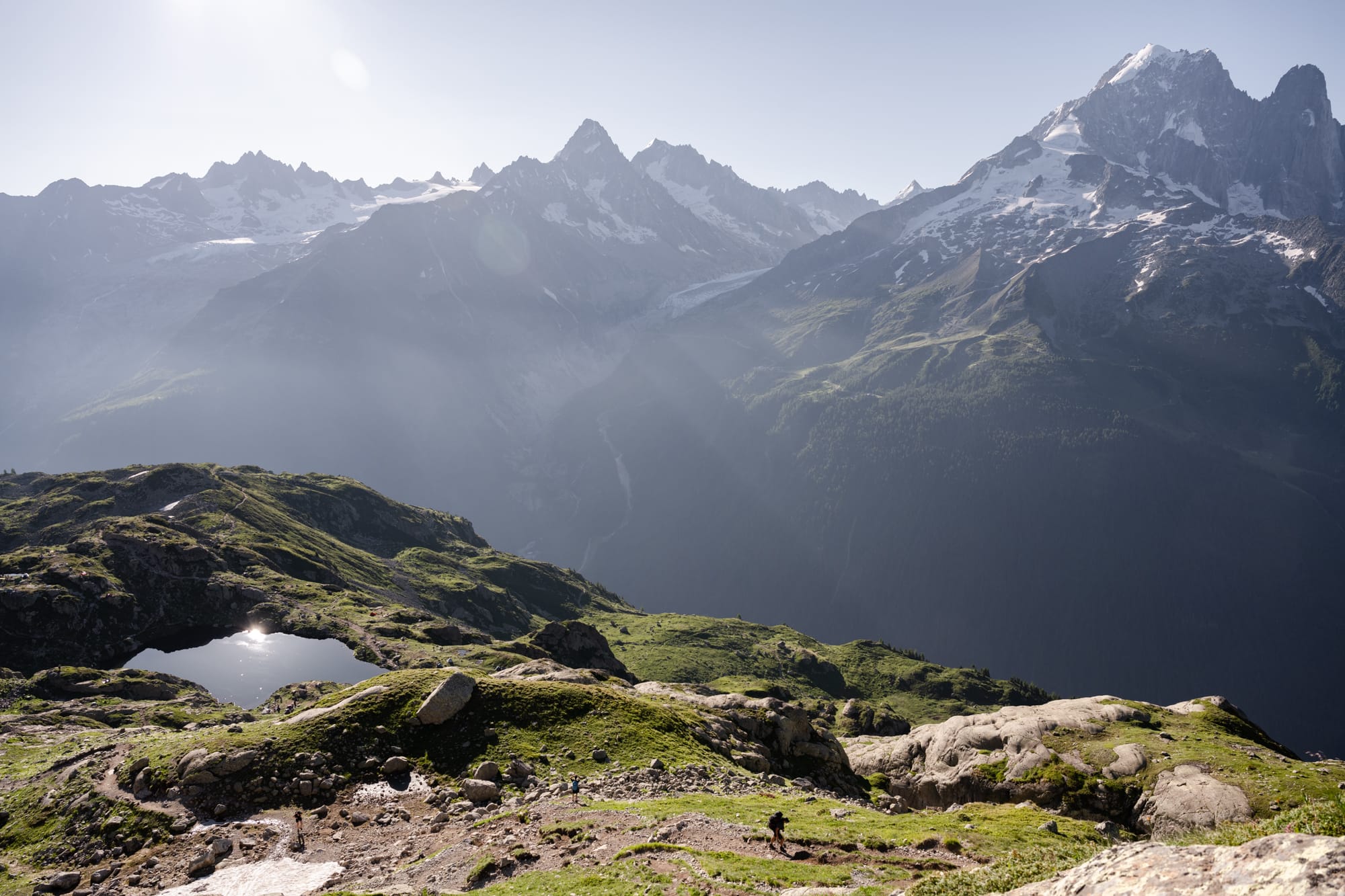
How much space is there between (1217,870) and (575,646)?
12327 cm

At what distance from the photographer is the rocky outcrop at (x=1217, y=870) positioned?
12805 mm

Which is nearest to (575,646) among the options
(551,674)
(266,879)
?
(551,674)

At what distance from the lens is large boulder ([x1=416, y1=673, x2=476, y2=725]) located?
49.8 metres

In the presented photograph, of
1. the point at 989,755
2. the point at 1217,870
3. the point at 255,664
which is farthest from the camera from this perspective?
the point at 255,664

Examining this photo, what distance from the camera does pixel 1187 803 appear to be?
4725 centimetres

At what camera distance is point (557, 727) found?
5178cm

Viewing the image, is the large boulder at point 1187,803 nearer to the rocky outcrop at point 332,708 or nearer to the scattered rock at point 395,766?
the scattered rock at point 395,766

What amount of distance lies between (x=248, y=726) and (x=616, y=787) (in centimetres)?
2763

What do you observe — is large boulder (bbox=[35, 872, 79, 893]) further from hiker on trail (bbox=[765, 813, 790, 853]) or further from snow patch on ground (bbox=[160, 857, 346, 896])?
hiker on trail (bbox=[765, 813, 790, 853])

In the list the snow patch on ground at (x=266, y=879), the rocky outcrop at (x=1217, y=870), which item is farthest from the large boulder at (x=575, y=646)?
the rocky outcrop at (x=1217, y=870)

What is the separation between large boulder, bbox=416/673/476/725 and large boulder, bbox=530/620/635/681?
74429 millimetres

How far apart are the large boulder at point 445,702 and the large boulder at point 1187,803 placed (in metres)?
47.1

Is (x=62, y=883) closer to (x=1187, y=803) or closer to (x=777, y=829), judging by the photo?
(x=777, y=829)

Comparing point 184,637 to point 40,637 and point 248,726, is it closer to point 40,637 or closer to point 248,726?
point 40,637
